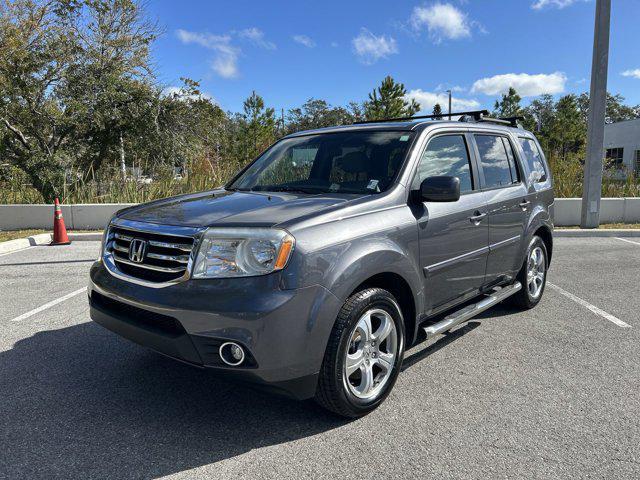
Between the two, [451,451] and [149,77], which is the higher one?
[149,77]

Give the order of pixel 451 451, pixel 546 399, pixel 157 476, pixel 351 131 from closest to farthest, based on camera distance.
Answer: pixel 157 476 → pixel 451 451 → pixel 546 399 → pixel 351 131

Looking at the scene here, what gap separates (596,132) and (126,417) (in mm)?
11991

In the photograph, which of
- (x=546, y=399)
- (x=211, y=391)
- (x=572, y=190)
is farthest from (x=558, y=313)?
(x=572, y=190)

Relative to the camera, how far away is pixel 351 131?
4168 mm

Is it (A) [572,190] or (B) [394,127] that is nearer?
(B) [394,127]

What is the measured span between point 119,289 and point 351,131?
2236mm

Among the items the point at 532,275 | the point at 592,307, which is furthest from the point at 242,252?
the point at 592,307

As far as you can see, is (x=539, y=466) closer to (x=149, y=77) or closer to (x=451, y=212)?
(x=451, y=212)

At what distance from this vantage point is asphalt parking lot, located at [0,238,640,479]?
263cm

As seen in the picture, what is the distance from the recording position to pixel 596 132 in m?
11.6

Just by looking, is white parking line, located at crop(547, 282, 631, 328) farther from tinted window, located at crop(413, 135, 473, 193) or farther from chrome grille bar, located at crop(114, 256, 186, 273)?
chrome grille bar, located at crop(114, 256, 186, 273)

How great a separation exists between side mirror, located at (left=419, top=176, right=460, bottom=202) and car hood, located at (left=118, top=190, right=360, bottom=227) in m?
0.48

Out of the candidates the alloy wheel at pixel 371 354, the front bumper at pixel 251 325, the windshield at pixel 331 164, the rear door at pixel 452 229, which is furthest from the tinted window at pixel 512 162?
the front bumper at pixel 251 325

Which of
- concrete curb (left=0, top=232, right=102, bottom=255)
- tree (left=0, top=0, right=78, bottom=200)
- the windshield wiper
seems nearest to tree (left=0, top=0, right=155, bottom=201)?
tree (left=0, top=0, right=78, bottom=200)
